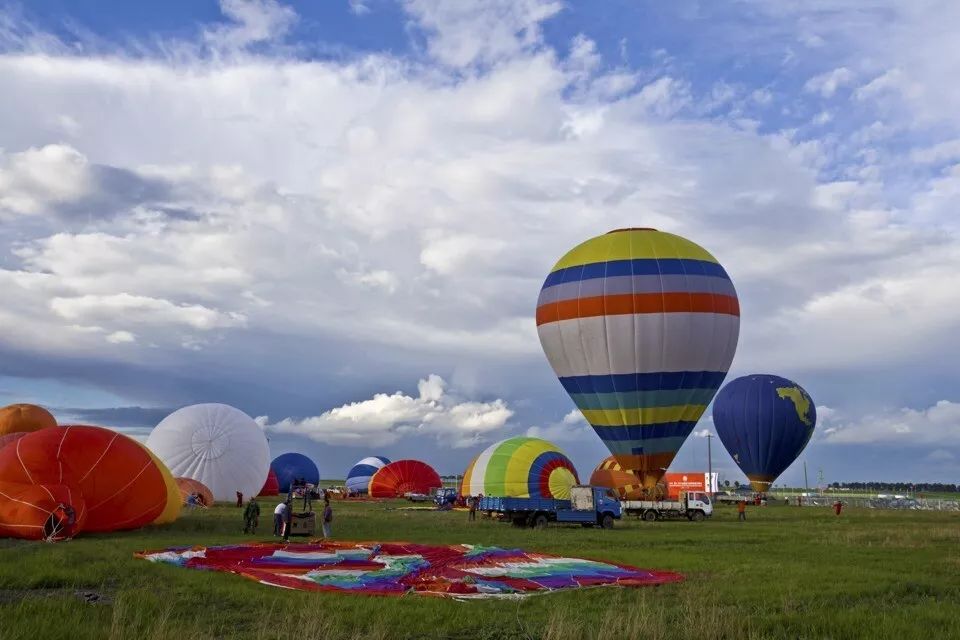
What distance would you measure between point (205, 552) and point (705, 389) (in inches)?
1101

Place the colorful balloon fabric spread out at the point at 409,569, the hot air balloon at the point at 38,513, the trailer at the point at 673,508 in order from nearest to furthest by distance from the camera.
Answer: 1. the colorful balloon fabric spread out at the point at 409,569
2. the hot air balloon at the point at 38,513
3. the trailer at the point at 673,508

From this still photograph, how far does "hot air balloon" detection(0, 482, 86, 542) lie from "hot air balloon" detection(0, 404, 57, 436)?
22.2 meters

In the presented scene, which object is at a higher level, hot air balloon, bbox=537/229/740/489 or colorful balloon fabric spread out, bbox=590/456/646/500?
hot air balloon, bbox=537/229/740/489

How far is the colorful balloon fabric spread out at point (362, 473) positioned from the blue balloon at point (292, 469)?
11.5 ft

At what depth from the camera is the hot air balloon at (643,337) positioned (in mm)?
39125

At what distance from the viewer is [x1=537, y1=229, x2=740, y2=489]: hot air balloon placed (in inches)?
1540

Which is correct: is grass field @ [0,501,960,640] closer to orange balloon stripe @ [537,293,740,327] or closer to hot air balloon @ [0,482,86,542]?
hot air balloon @ [0,482,86,542]

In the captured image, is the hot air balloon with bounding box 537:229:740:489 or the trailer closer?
the hot air balloon with bounding box 537:229:740:489

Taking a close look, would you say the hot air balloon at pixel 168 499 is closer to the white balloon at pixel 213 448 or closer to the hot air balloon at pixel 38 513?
the hot air balloon at pixel 38 513

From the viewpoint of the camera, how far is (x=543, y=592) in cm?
1415

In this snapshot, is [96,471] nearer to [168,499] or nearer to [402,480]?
[168,499]

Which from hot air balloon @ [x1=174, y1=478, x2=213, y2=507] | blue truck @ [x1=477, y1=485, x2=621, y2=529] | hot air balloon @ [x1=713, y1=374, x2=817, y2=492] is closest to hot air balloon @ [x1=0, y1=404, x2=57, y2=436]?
hot air balloon @ [x1=174, y1=478, x2=213, y2=507]

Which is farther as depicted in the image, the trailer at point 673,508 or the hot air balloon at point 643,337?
the trailer at point 673,508

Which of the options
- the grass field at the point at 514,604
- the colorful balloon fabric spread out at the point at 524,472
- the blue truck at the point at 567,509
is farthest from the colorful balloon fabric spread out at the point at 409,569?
the colorful balloon fabric spread out at the point at 524,472
